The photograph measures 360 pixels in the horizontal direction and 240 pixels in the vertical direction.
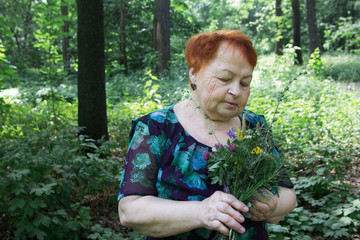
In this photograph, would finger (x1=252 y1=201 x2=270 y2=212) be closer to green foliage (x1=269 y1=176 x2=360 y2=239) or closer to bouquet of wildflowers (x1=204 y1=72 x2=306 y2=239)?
bouquet of wildflowers (x1=204 y1=72 x2=306 y2=239)

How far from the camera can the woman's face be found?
61.8 inches

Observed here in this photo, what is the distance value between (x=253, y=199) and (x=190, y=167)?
1.07 ft

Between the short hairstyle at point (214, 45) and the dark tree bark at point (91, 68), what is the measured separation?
3.39 meters

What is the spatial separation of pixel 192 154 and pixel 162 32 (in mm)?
12018

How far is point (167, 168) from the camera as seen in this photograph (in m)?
1.54

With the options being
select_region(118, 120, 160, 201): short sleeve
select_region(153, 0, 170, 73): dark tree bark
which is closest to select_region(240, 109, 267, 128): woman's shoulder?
select_region(118, 120, 160, 201): short sleeve

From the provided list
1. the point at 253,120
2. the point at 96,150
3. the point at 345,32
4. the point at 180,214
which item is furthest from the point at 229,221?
the point at 345,32

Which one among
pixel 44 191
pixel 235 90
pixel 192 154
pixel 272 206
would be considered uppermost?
pixel 235 90

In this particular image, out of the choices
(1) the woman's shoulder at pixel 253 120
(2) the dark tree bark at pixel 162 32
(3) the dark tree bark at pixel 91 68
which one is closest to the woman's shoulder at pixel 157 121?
(1) the woman's shoulder at pixel 253 120

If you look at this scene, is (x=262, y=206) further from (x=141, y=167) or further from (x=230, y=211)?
(x=141, y=167)

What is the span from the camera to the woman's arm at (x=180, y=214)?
129 cm

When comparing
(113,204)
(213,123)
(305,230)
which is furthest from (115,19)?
(213,123)

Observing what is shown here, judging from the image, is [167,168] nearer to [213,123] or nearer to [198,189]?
[198,189]

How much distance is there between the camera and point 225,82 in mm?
1590
